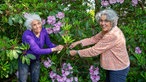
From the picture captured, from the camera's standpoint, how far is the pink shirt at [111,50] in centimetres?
379

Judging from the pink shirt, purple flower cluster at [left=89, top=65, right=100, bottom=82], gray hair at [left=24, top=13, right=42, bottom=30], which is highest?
gray hair at [left=24, top=13, right=42, bottom=30]

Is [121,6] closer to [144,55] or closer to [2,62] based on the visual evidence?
[144,55]

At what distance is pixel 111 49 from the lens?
12.6 feet

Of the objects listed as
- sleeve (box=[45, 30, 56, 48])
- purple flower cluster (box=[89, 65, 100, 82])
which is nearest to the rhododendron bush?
purple flower cluster (box=[89, 65, 100, 82])

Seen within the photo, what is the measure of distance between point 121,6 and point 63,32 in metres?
1.66

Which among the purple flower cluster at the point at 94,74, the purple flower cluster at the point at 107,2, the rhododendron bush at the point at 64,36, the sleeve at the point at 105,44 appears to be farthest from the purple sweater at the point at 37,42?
the purple flower cluster at the point at 107,2

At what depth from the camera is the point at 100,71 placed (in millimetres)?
4574

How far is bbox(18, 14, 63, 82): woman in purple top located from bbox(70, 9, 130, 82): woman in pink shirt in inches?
12.8

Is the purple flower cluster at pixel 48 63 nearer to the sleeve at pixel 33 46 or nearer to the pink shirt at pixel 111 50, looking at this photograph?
the sleeve at pixel 33 46

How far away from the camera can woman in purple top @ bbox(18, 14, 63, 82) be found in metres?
3.92

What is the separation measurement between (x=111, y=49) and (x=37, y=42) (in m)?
0.79

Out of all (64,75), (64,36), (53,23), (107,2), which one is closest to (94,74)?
(64,75)

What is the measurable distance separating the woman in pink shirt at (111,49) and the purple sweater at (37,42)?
1.04ft

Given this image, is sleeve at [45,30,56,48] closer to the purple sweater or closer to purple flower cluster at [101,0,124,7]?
the purple sweater
